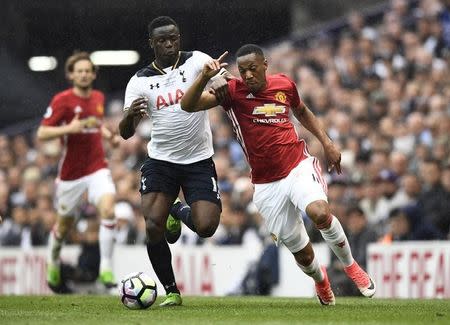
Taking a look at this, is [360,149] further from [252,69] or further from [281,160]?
[252,69]

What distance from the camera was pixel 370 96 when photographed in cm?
2098

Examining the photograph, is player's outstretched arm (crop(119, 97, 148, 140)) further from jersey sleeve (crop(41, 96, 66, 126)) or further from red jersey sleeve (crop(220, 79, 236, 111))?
jersey sleeve (crop(41, 96, 66, 126))

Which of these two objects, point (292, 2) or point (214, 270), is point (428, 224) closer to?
point (214, 270)

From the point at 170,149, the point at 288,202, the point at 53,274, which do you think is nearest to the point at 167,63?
the point at 170,149

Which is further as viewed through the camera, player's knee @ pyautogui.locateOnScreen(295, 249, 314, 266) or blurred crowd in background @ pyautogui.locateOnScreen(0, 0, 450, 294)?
blurred crowd in background @ pyautogui.locateOnScreen(0, 0, 450, 294)

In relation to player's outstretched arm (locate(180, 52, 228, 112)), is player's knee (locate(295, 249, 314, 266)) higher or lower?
lower

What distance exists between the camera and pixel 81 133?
15695 mm

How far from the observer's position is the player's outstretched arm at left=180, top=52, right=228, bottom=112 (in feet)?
37.0

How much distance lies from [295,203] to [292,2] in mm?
17626

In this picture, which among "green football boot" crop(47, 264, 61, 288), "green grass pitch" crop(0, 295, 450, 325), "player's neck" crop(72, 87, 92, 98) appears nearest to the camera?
"green grass pitch" crop(0, 295, 450, 325)

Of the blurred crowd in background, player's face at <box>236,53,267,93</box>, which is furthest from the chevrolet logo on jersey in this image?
the blurred crowd in background

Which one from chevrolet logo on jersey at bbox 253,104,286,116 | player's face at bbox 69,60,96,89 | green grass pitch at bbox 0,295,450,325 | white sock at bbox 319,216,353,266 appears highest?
player's face at bbox 69,60,96,89

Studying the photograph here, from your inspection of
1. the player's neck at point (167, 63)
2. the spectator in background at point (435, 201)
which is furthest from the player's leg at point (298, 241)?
the spectator in background at point (435, 201)

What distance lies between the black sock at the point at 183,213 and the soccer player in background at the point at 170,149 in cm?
2
